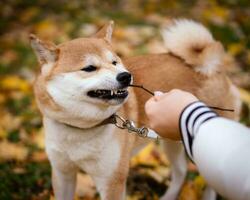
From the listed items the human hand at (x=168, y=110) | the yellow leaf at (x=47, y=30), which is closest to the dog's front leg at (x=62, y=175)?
the human hand at (x=168, y=110)

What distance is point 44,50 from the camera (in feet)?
7.29

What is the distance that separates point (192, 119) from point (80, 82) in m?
0.91

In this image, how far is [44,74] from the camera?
2.21m

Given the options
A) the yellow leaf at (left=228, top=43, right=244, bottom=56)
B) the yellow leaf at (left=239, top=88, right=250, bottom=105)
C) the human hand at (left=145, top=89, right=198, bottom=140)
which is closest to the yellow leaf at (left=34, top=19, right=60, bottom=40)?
the yellow leaf at (left=228, top=43, right=244, bottom=56)

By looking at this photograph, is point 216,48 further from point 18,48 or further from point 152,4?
point 152,4

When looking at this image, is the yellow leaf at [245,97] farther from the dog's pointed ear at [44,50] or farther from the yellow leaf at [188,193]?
the dog's pointed ear at [44,50]

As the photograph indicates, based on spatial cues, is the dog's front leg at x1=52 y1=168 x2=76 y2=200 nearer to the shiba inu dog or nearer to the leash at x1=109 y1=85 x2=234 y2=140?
the shiba inu dog

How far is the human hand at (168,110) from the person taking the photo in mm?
1382

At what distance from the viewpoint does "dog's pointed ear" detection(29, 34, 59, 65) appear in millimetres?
2197

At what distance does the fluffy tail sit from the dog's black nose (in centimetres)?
68

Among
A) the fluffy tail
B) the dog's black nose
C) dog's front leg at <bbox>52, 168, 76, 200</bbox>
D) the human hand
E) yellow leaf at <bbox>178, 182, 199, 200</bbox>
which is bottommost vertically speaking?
yellow leaf at <bbox>178, 182, 199, 200</bbox>

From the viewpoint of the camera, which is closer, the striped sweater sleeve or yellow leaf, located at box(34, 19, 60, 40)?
the striped sweater sleeve

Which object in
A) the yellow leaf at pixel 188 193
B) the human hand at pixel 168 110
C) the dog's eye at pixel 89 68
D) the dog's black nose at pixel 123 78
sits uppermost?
the human hand at pixel 168 110

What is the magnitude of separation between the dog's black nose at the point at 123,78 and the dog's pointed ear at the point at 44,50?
1.28ft
